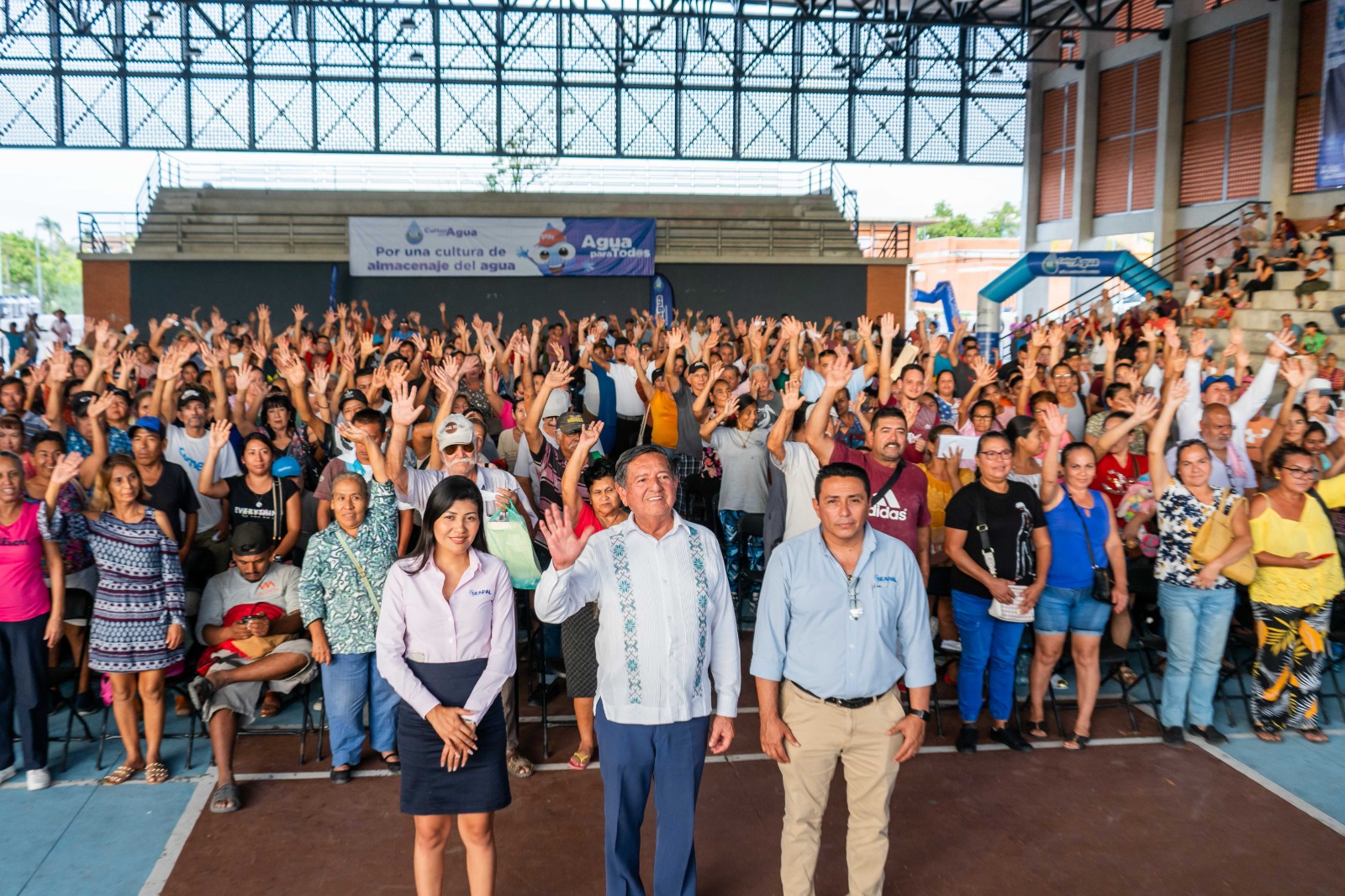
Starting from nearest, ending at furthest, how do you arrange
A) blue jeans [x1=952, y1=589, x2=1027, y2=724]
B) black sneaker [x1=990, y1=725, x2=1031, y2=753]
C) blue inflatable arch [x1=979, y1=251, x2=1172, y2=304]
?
blue jeans [x1=952, y1=589, x2=1027, y2=724], black sneaker [x1=990, y1=725, x2=1031, y2=753], blue inflatable arch [x1=979, y1=251, x2=1172, y2=304]

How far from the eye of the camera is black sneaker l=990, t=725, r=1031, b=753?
5.05 meters

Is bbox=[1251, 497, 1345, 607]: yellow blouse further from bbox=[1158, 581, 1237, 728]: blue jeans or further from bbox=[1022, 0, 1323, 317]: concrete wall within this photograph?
bbox=[1022, 0, 1323, 317]: concrete wall

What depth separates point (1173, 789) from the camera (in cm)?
467

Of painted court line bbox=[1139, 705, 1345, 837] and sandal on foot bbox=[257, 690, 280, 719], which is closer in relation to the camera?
painted court line bbox=[1139, 705, 1345, 837]

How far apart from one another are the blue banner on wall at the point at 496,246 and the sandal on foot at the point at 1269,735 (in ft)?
55.7

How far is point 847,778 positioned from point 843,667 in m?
0.40

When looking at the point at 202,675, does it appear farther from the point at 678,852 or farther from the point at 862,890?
the point at 862,890

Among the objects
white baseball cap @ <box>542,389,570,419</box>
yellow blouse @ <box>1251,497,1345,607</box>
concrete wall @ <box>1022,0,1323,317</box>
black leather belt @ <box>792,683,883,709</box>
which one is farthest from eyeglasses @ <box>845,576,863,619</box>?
concrete wall @ <box>1022,0,1323,317</box>

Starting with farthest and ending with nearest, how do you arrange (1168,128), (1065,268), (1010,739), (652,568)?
1. (1168,128)
2. (1065,268)
3. (1010,739)
4. (652,568)

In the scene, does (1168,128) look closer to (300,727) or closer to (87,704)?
(300,727)

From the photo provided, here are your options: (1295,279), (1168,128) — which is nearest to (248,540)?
(1295,279)

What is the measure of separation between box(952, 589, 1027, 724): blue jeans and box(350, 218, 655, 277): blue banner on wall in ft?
54.7

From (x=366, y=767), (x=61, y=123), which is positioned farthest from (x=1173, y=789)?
(x=61, y=123)

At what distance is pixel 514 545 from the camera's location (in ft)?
15.5
